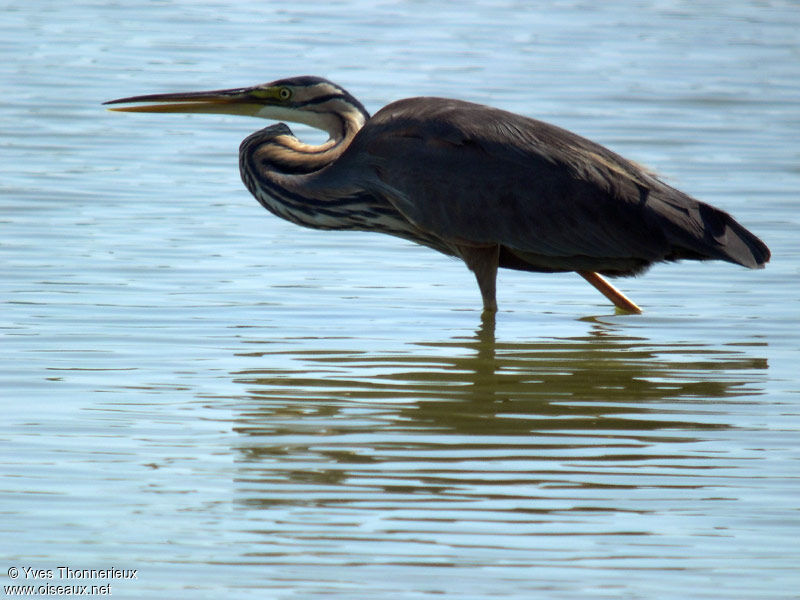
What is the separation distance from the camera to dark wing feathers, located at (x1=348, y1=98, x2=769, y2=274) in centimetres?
810

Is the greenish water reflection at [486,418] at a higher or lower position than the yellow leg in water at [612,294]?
higher

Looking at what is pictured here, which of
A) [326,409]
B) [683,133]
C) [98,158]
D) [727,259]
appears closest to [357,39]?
[683,133]

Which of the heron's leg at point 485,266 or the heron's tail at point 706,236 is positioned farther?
the heron's leg at point 485,266

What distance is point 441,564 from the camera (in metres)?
4.48

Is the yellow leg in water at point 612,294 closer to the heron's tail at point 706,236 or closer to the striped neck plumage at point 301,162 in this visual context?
the heron's tail at point 706,236

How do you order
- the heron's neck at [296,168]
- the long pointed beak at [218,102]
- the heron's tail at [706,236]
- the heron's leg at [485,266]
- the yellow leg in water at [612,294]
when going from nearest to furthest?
the heron's tail at [706,236]
the heron's leg at [485,266]
the yellow leg in water at [612,294]
the heron's neck at [296,168]
the long pointed beak at [218,102]

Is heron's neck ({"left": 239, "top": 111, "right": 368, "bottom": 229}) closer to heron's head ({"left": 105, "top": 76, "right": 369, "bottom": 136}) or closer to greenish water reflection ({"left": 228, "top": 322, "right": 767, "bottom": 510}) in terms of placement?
heron's head ({"left": 105, "top": 76, "right": 369, "bottom": 136})

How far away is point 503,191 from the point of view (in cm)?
814

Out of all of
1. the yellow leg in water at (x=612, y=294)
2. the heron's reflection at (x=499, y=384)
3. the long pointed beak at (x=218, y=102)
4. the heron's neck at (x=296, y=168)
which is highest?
the long pointed beak at (x=218, y=102)

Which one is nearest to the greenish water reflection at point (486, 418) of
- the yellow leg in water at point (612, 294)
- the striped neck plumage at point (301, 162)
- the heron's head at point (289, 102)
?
the yellow leg in water at point (612, 294)

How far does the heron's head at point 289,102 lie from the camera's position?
8969 mm

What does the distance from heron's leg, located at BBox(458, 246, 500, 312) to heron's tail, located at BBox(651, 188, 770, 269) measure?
888 millimetres

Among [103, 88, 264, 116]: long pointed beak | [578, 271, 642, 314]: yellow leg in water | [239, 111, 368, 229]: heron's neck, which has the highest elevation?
[103, 88, 264, 116]: long pointed beak

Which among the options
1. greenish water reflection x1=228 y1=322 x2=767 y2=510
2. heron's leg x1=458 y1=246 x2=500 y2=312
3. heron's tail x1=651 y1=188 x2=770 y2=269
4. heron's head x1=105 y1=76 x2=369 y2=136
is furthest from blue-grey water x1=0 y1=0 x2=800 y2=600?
heron's head x1=105 y1=76 x2=369 y2=136
